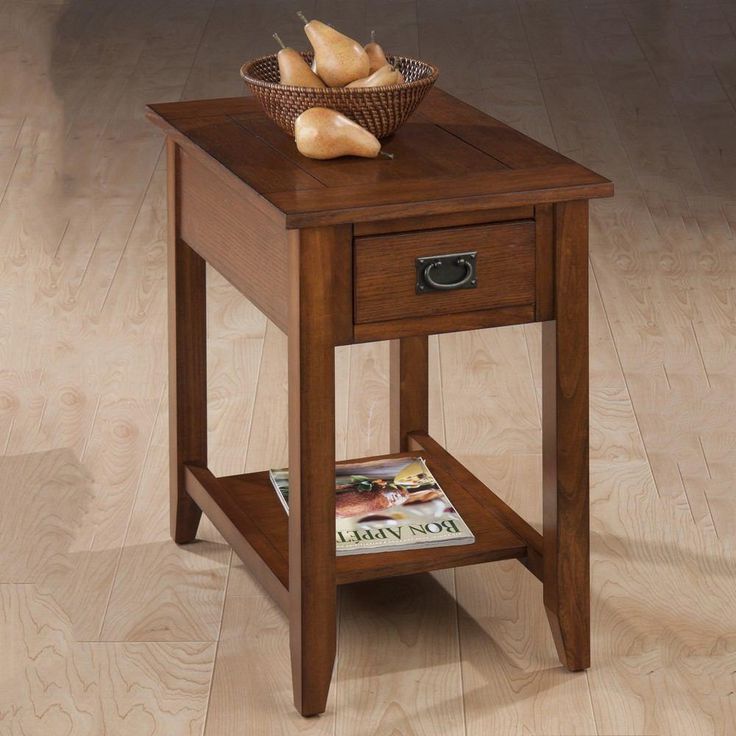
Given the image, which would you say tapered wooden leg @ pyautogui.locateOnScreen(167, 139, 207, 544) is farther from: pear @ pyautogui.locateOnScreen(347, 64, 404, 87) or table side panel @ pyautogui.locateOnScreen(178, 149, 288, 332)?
pear @ pyautogui.locateOnScreen(347, 64, 404, 87)

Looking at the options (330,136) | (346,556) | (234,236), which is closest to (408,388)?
(346,556)

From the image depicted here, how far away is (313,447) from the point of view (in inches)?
68.4

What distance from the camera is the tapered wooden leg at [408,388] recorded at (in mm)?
2332

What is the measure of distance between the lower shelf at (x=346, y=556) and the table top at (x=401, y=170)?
0.53m

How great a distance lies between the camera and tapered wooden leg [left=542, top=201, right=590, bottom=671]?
175 centimetres

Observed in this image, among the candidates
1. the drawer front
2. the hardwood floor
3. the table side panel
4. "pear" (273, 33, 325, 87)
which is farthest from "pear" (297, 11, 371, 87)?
the hardwood floor

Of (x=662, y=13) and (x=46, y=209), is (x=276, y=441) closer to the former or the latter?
(x=46, y=209)

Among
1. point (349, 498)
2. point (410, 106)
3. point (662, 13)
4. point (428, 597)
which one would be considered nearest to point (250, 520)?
point (349, 498)

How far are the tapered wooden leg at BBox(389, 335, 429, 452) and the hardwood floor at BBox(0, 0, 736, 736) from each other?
0.23m

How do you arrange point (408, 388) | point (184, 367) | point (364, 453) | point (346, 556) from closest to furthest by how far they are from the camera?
1. point (346, 556)
2. point (184, 367)
3. point (408, 388)
4. point (364, 453)

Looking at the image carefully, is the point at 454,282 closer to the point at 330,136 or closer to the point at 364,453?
the point at 330,136

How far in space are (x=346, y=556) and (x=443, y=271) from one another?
0.46 metres

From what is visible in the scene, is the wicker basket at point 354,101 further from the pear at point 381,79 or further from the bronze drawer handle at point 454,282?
the bronze drawer handle at point 454,282

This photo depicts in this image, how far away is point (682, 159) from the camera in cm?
442
